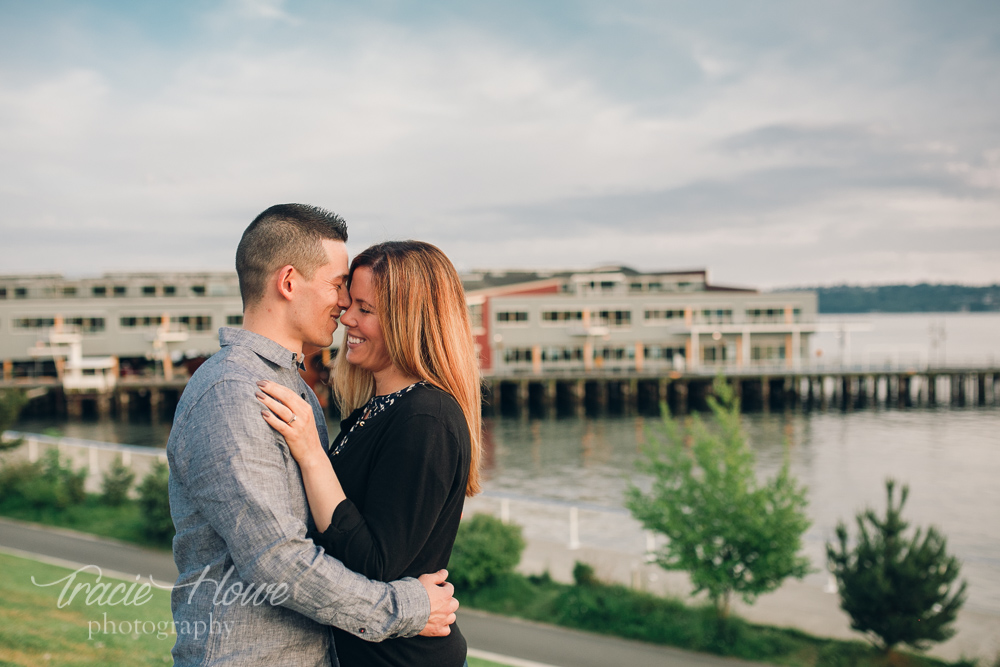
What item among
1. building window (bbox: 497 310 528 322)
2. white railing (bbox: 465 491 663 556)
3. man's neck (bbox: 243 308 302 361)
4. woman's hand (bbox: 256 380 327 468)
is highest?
building window (bbox: 497 310 528 322)

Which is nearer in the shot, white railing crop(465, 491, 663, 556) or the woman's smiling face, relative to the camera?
the woman's smiling face

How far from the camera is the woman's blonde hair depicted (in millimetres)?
2512

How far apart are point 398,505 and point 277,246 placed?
93cm

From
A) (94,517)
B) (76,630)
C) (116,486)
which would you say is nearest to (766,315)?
(116,486)

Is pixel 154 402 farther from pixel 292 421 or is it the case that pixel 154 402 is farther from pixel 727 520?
pixel 292 421

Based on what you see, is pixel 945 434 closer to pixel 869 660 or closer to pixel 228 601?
pixel 869 660

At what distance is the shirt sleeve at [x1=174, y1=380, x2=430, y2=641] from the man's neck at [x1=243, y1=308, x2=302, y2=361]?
0.29m

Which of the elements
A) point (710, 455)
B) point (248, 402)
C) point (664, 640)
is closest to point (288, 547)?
point (248, 402)

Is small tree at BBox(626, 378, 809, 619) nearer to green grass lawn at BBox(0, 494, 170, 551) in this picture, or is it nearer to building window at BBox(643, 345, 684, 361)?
green grass lawn at BBox(0, 494, 170, 551)

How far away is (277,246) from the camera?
246cm

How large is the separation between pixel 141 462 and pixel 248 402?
69.5 ft

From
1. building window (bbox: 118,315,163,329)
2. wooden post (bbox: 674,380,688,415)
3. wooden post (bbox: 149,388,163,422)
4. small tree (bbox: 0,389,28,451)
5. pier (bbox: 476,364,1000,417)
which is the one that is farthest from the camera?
building window (bbox: 118,315,163,329)

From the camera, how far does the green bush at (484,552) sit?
469 inches

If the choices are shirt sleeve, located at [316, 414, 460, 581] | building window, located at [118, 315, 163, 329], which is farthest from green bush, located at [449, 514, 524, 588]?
building window, located at [118, 315, 163, 329]
